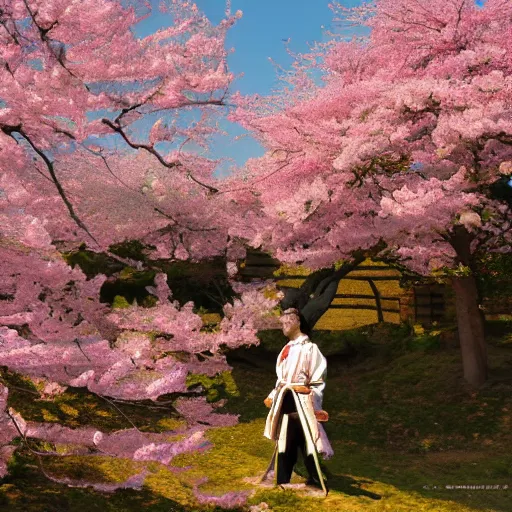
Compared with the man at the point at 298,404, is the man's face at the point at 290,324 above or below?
above

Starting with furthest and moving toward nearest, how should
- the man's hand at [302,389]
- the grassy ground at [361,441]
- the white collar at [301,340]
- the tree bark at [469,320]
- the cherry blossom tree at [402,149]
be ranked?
1. the tree bark at [469,320]
2. the cherry blossom tree at [402,149]
3. the grassy ground at [361,441]
4. the white collar at [301,340]
5. the man's hand at [302,389]

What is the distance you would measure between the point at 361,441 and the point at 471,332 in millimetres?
2839

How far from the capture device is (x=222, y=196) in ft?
40.6

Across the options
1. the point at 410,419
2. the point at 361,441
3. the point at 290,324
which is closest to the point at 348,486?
the point at 290,324

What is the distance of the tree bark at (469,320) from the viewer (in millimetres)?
10984

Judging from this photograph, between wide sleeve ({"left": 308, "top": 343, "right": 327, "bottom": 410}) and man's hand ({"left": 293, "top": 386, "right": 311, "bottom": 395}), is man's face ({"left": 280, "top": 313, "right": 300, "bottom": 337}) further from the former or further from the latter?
man's hand ({"left": 293, "top": 386, "right": 311, "bottom": 395})

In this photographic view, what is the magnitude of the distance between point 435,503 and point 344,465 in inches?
69.7

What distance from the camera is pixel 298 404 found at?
20.8ft

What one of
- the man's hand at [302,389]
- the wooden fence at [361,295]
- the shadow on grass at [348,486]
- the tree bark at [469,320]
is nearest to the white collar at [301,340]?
the man's hand at [302,389]

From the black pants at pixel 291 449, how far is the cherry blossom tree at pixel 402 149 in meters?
2.80

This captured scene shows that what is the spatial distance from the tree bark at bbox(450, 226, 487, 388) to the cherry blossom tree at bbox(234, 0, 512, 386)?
2 cm

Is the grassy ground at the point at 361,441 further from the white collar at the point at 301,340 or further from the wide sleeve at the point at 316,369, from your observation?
the white collar at the point at 301,340

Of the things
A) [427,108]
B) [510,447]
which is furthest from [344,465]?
[427,108]

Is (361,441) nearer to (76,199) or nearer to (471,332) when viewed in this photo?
(471,332)
